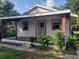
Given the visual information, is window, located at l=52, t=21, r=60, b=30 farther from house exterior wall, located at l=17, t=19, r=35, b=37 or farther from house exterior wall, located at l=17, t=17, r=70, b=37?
house exterior wall, located at l=17, t=19, r=35, b=37

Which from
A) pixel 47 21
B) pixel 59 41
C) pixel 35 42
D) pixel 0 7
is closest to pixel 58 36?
pixel 59 41

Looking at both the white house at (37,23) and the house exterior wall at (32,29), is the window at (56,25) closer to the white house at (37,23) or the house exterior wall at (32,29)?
the white house at (37,23)

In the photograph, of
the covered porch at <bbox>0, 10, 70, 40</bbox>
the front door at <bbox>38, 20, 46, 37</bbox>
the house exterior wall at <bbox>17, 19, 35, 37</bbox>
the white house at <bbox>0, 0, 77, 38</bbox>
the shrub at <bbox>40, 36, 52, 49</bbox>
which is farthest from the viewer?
the house exterior wall at <bbox>17, 19, 35, 37</bbox>

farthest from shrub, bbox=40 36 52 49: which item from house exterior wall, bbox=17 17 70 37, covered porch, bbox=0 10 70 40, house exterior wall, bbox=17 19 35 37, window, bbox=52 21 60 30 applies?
house exterior wall, bbox=17 19 35 37

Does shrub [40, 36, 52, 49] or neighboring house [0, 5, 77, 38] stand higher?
neighboring house [0, 5, 77, 38]

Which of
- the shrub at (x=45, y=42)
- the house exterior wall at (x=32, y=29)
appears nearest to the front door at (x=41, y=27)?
the house exterior wall at (x=32, y=29)

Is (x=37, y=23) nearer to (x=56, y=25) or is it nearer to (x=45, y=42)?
(x=56, y=25)

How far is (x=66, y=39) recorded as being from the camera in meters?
14.0

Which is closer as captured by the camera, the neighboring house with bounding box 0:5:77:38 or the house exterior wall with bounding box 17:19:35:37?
the neighboring house with bounding box 0:5:77:38

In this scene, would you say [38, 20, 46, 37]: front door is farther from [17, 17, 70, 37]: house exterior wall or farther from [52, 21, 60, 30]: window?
[52, 21, 60, 30]: window

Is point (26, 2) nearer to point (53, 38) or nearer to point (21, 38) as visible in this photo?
point (21, 38)

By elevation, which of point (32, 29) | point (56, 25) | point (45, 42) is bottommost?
point (45, 42)

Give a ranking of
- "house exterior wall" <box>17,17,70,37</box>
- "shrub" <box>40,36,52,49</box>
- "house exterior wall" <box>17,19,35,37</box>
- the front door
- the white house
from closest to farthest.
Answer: "shrub" <box>40,36,52,49</box> < the white house < "house exterior wall" <box>17,17,70,37</box> < the front door < "house exterior wall" <box>17,19,35,37</box>

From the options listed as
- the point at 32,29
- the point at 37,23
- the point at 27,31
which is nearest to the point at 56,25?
the point at 37,23
